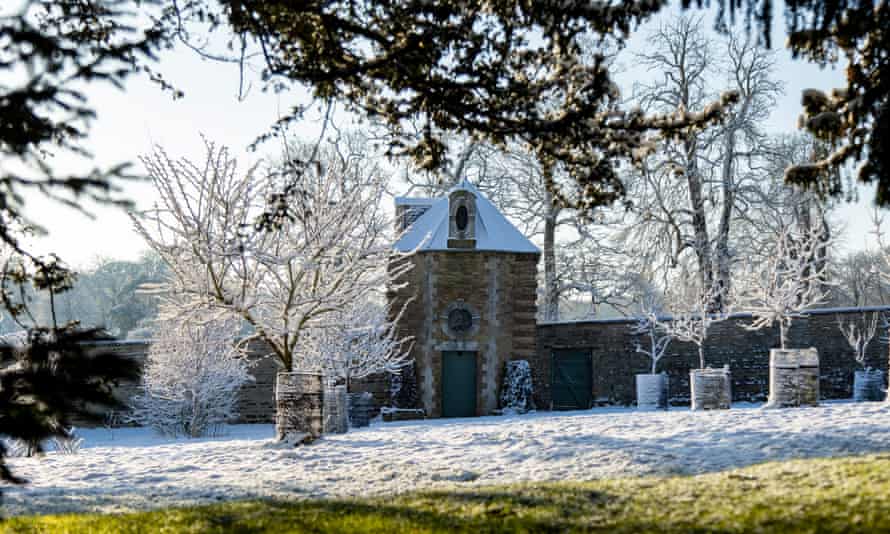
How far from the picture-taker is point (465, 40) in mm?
8219

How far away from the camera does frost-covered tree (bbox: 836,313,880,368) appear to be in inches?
878

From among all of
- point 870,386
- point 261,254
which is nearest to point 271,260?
point 261,254

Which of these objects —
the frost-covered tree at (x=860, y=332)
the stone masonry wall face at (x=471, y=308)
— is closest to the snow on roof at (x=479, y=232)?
the stone masonry wall face at (x=471, y=308)

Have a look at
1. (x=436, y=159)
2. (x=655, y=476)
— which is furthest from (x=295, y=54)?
(x=655, y=476)

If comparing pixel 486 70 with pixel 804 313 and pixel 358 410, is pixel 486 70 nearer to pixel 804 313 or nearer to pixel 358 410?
pixel 358 410

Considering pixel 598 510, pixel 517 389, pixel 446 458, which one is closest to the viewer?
pixel 598 510

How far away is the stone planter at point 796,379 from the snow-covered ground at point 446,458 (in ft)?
4.09

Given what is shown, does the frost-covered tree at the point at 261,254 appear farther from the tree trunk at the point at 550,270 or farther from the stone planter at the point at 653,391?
the tree trunk at the point at 550,270

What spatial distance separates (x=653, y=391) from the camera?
72.5 feet

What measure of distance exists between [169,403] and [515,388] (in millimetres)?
9485

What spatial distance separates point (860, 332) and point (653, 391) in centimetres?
609

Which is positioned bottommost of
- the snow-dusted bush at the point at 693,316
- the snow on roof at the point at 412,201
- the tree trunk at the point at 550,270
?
the snow-dusted bush at the point at 693,316

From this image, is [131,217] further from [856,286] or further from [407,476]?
[856,286]

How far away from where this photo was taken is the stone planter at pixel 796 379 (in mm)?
15572
